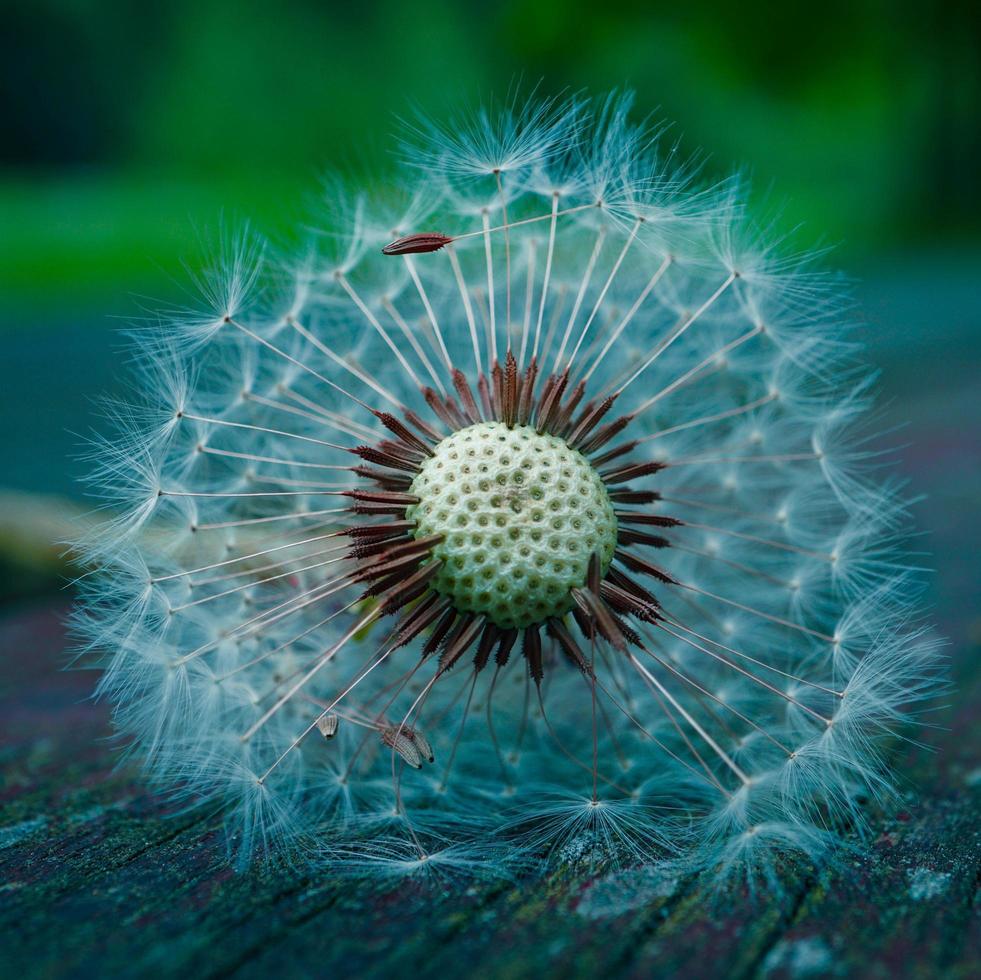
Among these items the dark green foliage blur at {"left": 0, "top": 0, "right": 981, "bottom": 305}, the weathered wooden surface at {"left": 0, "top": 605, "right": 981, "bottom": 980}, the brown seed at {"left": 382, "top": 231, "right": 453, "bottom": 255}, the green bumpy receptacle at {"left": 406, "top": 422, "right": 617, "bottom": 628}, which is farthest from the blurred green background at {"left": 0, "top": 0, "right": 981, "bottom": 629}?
the weathered wooden surface at {"left": 0, "top": 605, "right": 981, "bottom": 980}

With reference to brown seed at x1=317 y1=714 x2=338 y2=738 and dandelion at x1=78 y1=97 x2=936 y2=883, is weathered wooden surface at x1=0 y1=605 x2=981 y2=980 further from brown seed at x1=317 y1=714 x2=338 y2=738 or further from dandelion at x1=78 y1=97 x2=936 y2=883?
brown seed at x1=317 y1=714 x2=338 y2=738

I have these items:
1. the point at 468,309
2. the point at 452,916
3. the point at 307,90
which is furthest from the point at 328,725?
the point at 307,90

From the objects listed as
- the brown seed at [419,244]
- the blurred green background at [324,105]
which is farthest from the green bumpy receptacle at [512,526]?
the blurred green background at [324,105]

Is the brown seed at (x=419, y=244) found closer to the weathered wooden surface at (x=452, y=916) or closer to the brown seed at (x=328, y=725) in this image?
the brown seed at (x=328, y=725)

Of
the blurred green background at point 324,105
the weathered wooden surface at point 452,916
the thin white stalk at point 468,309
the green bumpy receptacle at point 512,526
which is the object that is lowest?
the weathered wooden surface at point 452,916

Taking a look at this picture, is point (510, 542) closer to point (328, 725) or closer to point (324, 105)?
point (328, 725)
